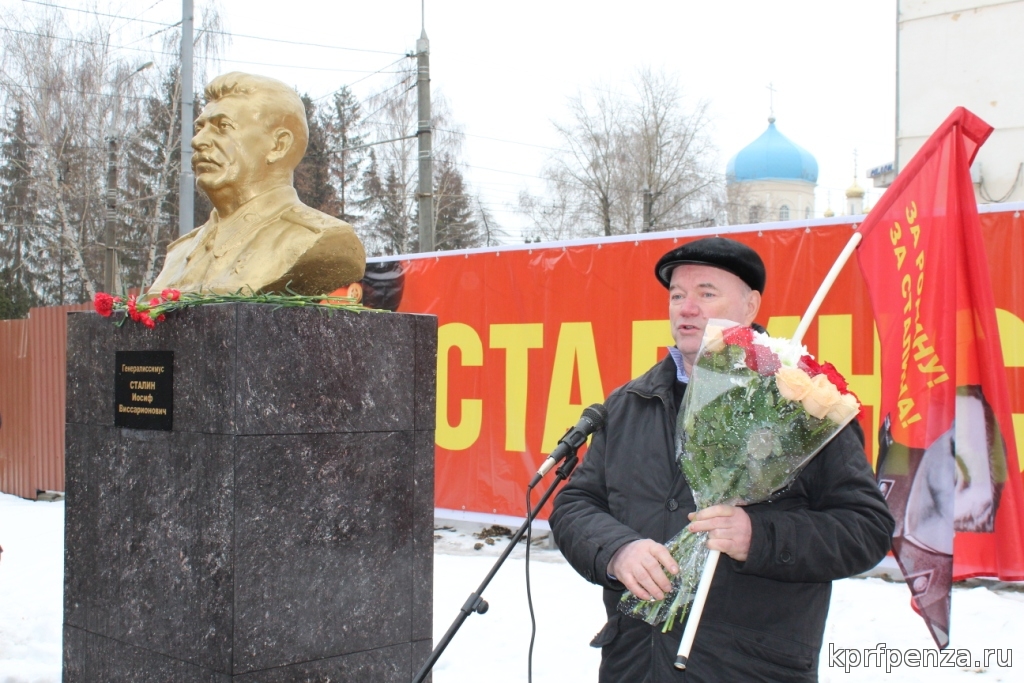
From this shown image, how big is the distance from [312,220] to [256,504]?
3.76 ft

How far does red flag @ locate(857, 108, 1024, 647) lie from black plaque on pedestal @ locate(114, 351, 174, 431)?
2692 millimetres

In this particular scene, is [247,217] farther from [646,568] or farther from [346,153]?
[346,153]

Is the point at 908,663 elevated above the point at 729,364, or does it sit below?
below

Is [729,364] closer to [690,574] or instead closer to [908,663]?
[690,574]

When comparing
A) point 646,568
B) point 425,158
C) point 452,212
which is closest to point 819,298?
point 646,568

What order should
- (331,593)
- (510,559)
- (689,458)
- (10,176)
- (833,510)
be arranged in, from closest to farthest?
(689,458), (833,510), (331,593), (510,559), (10,176)

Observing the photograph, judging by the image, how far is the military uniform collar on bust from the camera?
382 cm

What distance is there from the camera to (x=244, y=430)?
3252 millimetres

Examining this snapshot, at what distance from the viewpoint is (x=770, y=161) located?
40.2 meters

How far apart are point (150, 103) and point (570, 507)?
23575mm

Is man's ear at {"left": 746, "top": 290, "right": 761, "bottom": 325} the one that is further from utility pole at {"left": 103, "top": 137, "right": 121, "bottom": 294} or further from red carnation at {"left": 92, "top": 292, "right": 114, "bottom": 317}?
utility pole at {"left": 103, "top": 137, "right": 121, "bottom": 294}

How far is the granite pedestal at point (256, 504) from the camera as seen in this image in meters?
3.25

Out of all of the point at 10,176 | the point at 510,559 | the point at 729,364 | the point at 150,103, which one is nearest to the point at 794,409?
the point at 729,364

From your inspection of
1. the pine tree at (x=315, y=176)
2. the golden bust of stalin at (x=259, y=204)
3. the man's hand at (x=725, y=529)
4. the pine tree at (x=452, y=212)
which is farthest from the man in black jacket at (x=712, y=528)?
the pine tree at (x=315, y=176)
